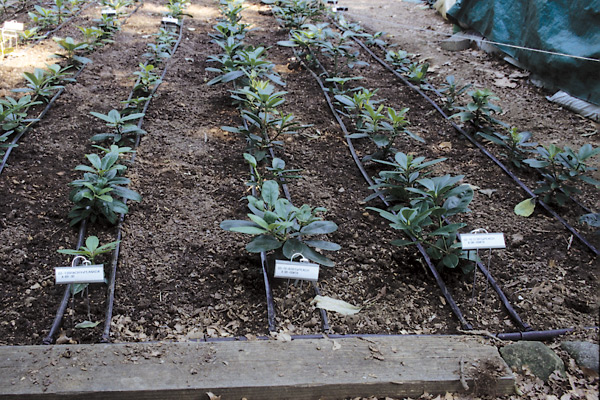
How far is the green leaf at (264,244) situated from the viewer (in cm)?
193

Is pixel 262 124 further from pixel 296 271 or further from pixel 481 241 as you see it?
pixel 481 241

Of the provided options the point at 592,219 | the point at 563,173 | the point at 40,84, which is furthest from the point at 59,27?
the point at 592,219

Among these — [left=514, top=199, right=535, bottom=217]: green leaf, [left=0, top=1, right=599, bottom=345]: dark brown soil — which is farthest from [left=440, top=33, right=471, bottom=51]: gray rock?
[left=514, top=199, right=535, bottom=217]: green leaf

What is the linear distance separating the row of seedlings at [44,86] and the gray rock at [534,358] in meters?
2.58

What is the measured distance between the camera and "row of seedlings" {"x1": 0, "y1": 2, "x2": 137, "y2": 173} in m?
2.89

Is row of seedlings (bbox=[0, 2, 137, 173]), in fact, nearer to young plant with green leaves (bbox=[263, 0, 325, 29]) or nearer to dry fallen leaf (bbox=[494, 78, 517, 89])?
young plant with green leaves (bbox=[263, 0, 325, 29])

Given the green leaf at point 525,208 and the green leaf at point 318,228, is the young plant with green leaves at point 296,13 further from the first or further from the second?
the green leaf at point 318,228

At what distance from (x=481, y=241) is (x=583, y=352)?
1.67ft

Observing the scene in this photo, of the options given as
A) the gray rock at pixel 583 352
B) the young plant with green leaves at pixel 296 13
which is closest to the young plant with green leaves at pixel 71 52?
the young plant with green leaves at pixel 296 13

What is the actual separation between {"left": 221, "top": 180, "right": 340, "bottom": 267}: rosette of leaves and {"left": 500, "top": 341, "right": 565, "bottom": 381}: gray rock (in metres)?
0.70

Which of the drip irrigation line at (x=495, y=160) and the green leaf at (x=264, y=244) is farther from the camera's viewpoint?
the drip irrigation line at (x=495, y=160)

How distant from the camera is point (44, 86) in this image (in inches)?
138

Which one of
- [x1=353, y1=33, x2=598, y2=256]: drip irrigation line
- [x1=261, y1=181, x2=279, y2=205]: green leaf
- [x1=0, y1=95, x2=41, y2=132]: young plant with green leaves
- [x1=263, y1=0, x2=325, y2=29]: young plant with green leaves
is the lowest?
[x1=353, y1=33, x2=598, y2=256]: drip irrigation line

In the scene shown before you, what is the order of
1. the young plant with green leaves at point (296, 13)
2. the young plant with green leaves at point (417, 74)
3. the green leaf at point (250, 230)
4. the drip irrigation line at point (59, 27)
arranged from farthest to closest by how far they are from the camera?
the young plant with green leaves at point (296, 13), the drip irrigation line at point (59, 27), the young plant with green leaves at point (417, 74), the green leaf at point (250, 230)
